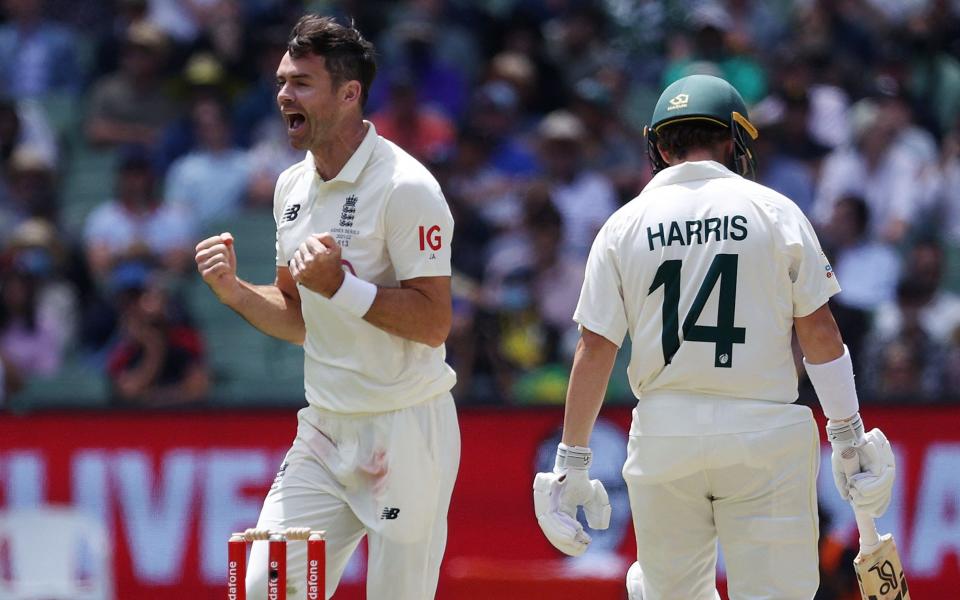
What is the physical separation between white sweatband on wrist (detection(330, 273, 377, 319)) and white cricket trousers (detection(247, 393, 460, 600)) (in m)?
0.43

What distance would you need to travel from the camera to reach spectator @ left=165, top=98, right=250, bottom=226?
11.8 metres

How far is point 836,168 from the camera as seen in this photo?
11.4m

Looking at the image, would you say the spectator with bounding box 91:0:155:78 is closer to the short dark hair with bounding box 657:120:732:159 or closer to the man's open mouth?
the man's open mouth

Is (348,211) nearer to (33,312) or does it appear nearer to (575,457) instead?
(575,457)

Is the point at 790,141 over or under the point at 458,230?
over

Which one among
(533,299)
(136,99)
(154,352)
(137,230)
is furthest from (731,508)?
(136,99)

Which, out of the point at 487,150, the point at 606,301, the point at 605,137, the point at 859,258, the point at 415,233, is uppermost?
the point at 605,137

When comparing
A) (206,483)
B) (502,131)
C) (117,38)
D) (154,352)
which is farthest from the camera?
(117,38)

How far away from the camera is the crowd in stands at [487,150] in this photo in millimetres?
10359

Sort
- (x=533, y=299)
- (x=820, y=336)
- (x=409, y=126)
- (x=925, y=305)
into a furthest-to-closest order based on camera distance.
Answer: (x=409, y=126), (x=533, y=299), (x=925, y=305), (x=820, y=336)

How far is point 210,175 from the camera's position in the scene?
11914 millimetres

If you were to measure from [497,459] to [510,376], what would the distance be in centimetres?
161

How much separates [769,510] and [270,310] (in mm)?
2044

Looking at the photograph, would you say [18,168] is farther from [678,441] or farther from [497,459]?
[678,441]
